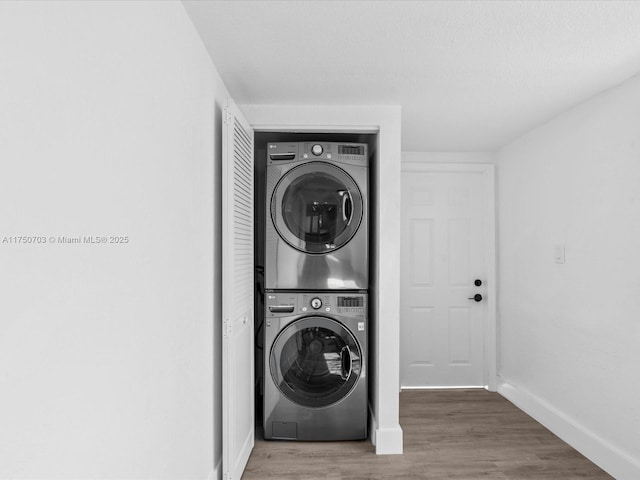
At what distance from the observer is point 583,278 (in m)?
2.74

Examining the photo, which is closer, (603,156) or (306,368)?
(603,156)

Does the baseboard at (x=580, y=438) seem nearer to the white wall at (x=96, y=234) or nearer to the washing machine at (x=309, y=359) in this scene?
the washing machine at (x=309, y=359)

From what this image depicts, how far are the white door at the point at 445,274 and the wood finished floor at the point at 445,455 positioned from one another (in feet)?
2.50

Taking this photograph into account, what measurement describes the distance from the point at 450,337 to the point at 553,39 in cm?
294

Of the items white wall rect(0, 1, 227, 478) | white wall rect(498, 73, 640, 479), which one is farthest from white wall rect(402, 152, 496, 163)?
white wall rect(0, 1, 227, 478)

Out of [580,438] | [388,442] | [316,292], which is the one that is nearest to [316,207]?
[316,292]

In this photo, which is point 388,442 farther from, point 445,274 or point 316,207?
point 445,274

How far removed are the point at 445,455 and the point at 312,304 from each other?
1.28 meters

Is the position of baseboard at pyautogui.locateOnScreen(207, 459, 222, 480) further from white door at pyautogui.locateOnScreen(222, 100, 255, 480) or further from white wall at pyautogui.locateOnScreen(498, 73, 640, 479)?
white wall at pyautogui.locateOnScreen(498, 73, 640, 479)

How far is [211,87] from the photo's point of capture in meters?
2.14

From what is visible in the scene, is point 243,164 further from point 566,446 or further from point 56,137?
point 566,446

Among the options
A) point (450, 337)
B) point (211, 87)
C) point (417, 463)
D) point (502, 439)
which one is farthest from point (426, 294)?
point (211, 87)

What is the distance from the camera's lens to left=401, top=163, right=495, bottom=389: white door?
4.13m

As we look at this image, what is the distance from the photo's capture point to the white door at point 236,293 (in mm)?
2152
